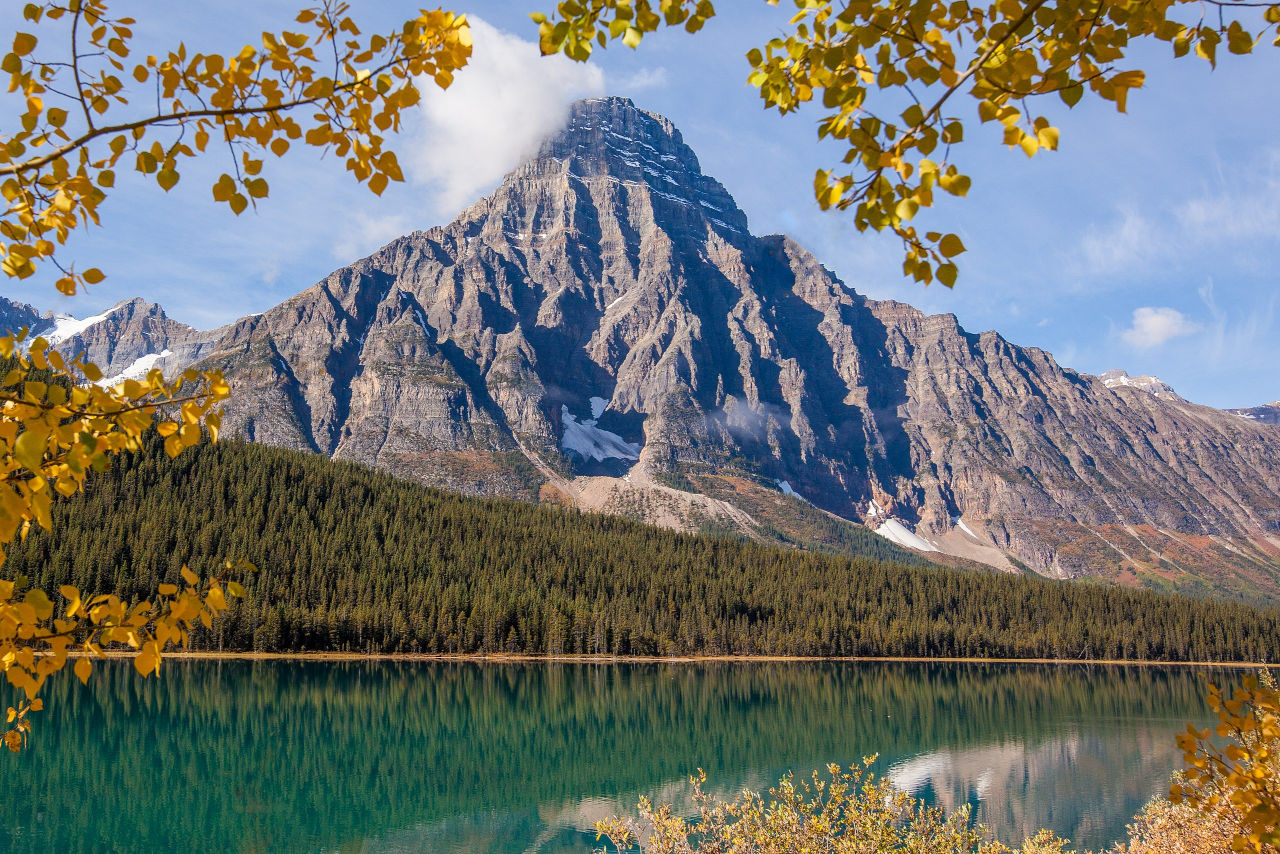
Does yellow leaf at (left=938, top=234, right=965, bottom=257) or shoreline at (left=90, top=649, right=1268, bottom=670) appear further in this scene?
shoreline at (left=90, top=649, right=1268, bottom=670)

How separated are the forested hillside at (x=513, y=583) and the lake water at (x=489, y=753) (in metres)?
18.7

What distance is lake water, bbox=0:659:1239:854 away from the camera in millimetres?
34688

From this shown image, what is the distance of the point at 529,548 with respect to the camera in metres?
146

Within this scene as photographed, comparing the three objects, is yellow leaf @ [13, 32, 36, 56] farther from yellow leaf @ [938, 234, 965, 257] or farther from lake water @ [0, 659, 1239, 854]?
lake water @ [0, 659, 1239, 854]

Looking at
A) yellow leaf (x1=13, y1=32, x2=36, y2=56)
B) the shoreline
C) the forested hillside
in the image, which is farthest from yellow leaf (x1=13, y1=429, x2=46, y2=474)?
the forested hillside

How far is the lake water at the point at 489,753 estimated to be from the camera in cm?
3469

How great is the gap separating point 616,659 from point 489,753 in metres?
67.9

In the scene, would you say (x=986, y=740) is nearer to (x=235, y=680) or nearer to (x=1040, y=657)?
(x=235, y=680)

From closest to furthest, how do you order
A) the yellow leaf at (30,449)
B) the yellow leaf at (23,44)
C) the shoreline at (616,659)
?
the yellow leaf at (30,449), the yellow leaf at (23,44), the shoreline at (616,659)

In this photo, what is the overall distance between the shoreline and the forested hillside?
1690 mm

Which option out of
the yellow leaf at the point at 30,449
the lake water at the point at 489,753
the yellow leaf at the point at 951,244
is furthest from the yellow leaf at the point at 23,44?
the lake water at the point at 489,753

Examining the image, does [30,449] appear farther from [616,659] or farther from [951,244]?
[616,659]

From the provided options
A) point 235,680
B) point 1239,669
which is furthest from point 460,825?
point 1239,669

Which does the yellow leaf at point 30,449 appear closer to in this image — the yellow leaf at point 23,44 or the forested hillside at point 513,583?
the yellow leaf at point 23,44
